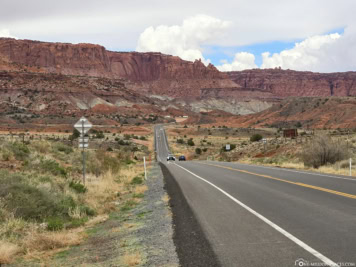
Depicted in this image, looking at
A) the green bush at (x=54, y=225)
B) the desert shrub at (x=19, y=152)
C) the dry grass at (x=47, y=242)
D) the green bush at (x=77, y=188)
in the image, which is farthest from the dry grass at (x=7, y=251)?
the desert shrub at (x=19, y=152)

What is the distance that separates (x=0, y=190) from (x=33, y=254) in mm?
4520

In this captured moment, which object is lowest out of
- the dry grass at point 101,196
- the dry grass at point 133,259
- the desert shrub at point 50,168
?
the dry grass at point 101,196

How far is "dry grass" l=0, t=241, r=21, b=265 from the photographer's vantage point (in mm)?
7504

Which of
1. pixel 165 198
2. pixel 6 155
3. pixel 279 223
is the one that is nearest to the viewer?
pixel 279 223

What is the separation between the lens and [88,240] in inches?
353

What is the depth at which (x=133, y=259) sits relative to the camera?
6.33 metres

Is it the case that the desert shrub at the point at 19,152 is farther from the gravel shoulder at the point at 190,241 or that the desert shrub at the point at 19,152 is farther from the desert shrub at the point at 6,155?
the gravel shoulder at the point at 190,241

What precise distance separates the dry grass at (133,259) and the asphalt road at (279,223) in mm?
1255

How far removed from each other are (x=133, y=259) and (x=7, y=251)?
295cm

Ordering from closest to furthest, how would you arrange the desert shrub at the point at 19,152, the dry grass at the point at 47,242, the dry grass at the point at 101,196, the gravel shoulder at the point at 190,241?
the gravel shoulder at the point at 190,241 → the dry grass at the point at 47,242 → the dry grass at the point at 101,196 → the desert shrub at the point at 19,152

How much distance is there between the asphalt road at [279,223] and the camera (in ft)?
19.9

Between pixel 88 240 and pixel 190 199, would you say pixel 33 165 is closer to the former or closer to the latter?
pixel 190 199

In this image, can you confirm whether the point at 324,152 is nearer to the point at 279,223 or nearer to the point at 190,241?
the point at 279,223

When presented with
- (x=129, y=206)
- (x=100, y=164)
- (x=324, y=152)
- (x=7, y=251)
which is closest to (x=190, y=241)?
(x=7, y=251)
